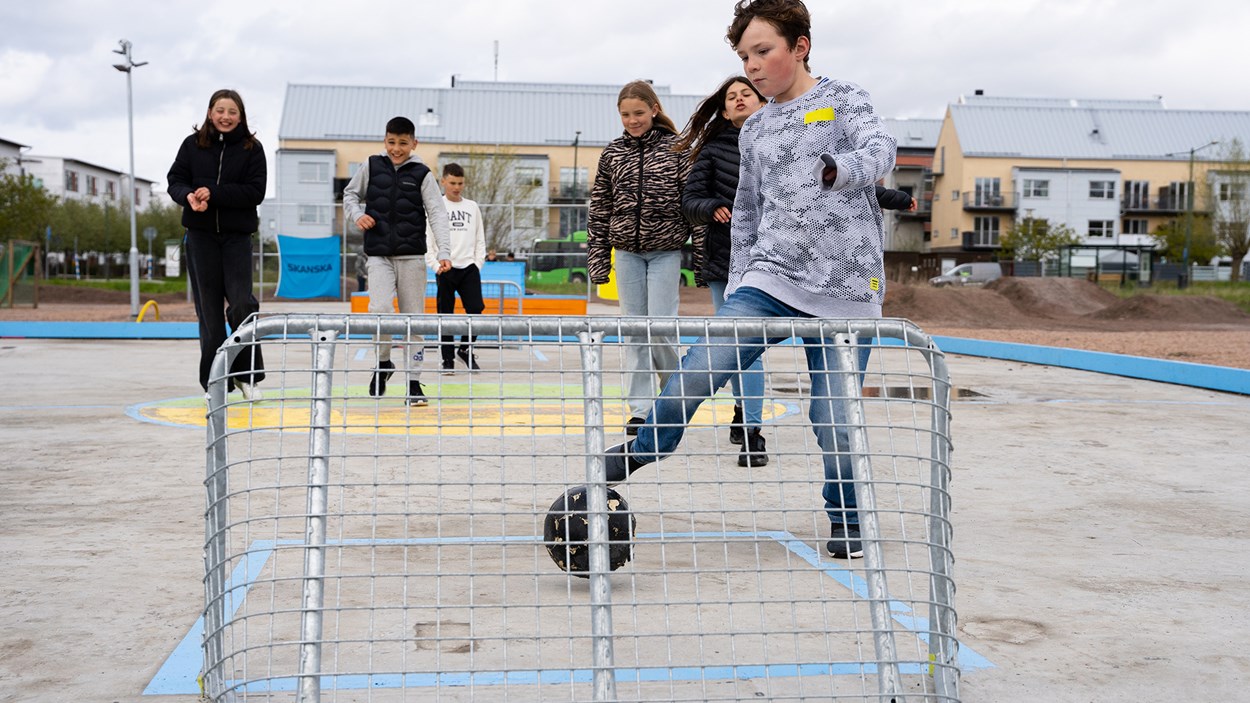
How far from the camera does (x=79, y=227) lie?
287 ft

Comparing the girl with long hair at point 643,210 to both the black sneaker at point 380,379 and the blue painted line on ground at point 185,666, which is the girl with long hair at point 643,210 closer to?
the black sneaker at point 380,379

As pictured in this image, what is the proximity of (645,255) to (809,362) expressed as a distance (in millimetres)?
3325

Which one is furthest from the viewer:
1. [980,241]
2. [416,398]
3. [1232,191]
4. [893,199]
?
[980,241]

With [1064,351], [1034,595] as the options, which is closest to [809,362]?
[1034,595]

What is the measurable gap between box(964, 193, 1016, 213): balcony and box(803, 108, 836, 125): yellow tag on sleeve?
260ft

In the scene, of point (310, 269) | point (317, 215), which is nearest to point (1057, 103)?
point (317, 215)

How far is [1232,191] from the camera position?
6794 centimetres

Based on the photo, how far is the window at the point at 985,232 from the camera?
3204 inches

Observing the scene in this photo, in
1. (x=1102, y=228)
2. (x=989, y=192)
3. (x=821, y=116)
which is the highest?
(x=989, y=192)

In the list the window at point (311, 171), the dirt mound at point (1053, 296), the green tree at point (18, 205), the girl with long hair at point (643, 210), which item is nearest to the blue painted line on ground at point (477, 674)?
the girl with long hair at point (643, 210)

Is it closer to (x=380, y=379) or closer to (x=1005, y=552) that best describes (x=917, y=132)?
(x=380, y=379)

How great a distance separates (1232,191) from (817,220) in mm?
73330

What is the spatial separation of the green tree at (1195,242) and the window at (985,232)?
14132mm

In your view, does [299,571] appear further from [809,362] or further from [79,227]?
[79,227]
